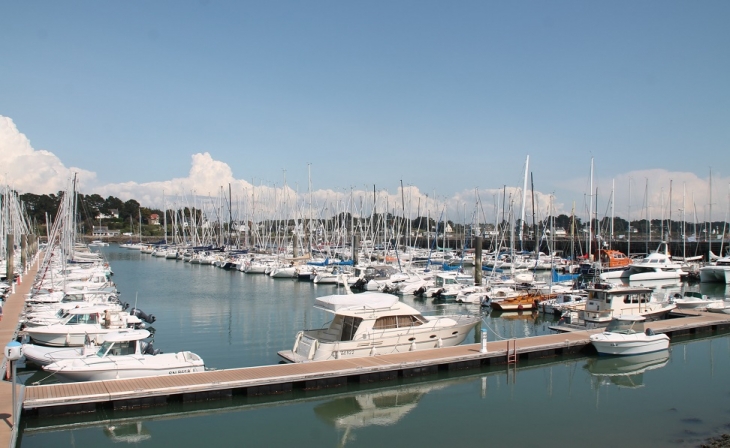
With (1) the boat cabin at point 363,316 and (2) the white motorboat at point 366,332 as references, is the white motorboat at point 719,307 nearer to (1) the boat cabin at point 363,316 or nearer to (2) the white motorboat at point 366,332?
(2) the white motorboat at point 366,332

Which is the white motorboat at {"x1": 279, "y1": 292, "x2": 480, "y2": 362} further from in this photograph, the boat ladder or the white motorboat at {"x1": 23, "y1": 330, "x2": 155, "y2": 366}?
the white motorboat at {"x1": 23, "y1": 330, "x2": 155, "y2": 366}

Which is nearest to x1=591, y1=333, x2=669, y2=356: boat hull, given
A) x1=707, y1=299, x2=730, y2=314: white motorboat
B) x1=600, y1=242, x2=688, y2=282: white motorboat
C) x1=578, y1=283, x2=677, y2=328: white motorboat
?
x1=578, y1=283, x2=677, y2=328: white motorboat

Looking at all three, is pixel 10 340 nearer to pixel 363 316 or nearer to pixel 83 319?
pixel 83 319

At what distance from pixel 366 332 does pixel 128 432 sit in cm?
1024

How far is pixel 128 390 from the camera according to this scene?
760 inches

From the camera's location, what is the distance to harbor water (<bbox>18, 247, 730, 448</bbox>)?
18.0 metres

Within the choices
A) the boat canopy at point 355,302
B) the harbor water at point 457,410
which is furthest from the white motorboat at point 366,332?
the harbor water at point 457,410

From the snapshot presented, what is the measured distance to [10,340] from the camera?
90.7 ft

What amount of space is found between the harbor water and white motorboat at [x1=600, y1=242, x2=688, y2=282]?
1313 inches

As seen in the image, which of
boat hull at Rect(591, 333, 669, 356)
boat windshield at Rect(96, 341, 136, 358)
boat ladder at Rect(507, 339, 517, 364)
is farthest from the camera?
boat hull at Rect(591, 333, 669, 356)

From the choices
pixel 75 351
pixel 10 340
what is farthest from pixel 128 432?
pixel 10 340

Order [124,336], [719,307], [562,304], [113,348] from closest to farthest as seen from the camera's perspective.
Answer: [113,348] < [124,336] < [719,307] < [562,304]

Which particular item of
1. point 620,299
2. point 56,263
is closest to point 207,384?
point 620,299

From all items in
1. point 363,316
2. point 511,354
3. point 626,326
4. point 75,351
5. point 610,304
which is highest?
point 363,316
